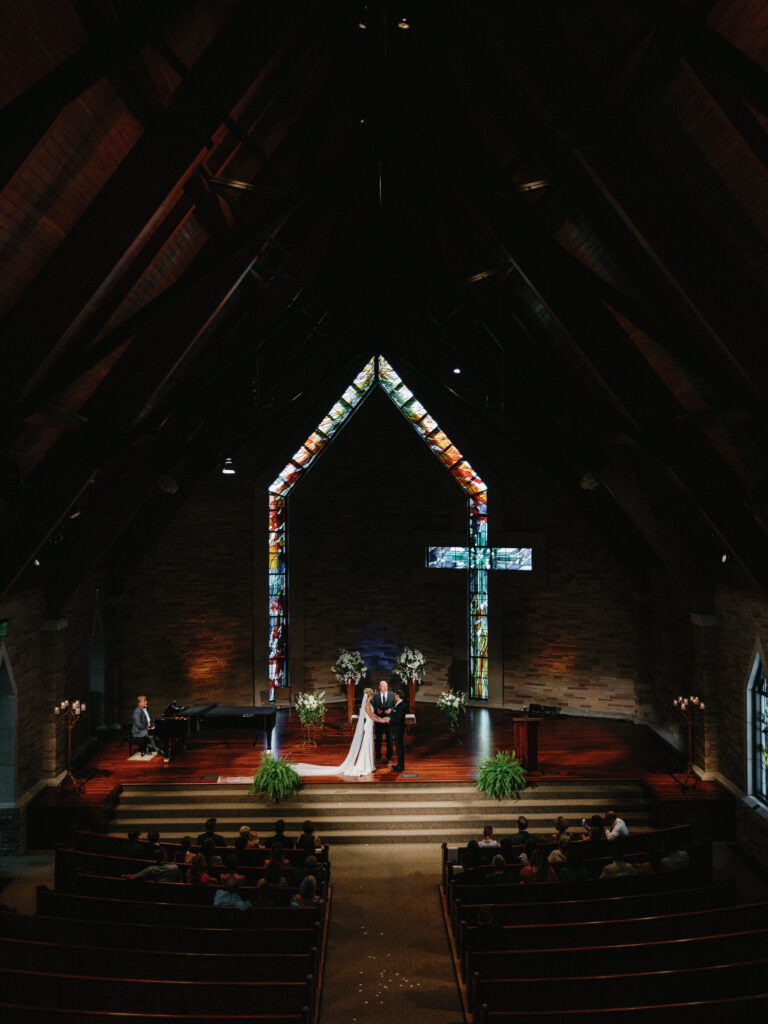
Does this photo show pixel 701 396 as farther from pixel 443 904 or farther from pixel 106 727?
pixel 106 727

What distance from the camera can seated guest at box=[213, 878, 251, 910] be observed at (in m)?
8.19

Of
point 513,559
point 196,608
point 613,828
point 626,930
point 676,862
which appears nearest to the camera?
point 626,930

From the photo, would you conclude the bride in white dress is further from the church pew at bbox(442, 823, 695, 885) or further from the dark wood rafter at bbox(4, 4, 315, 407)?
the dark wood rafter at bbox(4, 4, 315, 407)

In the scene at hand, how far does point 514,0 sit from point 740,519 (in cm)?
609

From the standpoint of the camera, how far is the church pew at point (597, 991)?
252 inches

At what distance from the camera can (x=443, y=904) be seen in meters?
9.88

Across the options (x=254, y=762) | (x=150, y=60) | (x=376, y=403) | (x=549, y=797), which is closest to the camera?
(x=150, y=60)

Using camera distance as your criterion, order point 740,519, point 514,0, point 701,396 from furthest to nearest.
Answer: point 740,519 → point 701,396 → point 514,0

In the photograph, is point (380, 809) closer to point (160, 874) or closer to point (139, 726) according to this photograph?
point (160, 874)

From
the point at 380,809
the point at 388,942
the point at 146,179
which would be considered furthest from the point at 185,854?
the point at 146,179

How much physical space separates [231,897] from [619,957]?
375cm

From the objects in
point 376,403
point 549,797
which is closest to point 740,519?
point 549,797

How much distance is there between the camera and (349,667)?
55.8 feet

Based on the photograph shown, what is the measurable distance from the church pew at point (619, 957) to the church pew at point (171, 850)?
306cm
